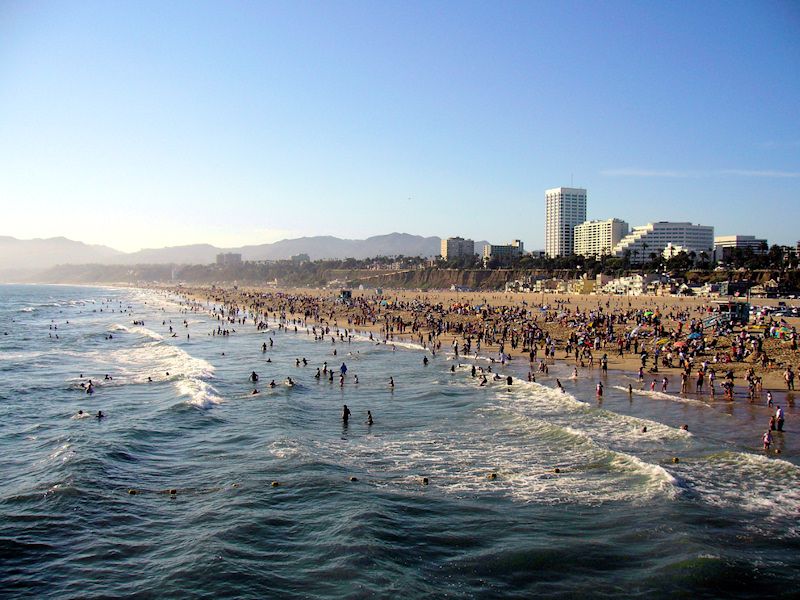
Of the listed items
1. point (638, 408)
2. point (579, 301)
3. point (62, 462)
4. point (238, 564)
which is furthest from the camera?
point (579, 301)

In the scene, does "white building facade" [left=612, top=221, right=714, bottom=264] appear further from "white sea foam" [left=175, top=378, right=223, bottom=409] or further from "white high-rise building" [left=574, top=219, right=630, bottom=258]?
"white sea foam" [left=175, top=378, right=223, bottom=409]

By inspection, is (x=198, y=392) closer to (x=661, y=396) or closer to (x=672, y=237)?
(x=661, y=396)

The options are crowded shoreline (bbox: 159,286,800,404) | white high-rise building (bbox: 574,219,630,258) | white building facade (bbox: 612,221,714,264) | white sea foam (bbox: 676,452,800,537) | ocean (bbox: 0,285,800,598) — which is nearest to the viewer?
ocean (bbox: 0,285,800,598)

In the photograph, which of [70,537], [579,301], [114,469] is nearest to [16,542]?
[70,537]

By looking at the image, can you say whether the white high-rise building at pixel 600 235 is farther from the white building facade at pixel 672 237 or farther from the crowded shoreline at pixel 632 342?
the crowded shoreline at pixel 632 342

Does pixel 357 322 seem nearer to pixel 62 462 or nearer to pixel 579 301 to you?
pixel 579 301

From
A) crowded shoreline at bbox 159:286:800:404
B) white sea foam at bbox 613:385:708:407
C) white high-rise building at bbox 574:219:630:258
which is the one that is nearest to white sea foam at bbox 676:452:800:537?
white sea foam at bbox 613:385:708:407
